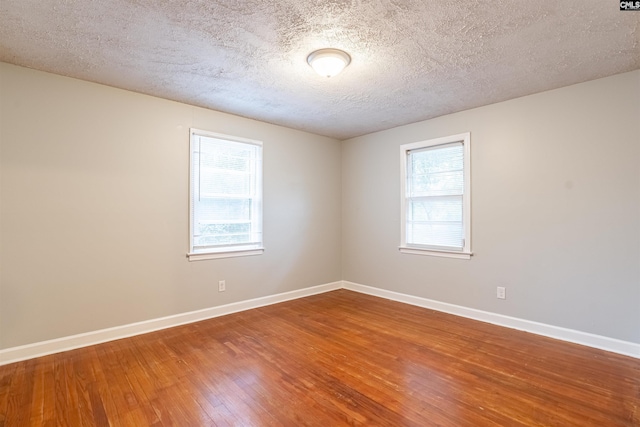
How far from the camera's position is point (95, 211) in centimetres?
294

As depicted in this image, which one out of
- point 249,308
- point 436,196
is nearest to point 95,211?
point 249,308

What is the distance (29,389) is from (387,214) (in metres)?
4.05

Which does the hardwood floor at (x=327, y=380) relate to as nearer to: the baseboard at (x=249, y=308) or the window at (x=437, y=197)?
the baseboard at (x=249, y=308)

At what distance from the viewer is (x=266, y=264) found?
4.26 m

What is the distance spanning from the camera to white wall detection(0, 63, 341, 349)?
259 centimetres

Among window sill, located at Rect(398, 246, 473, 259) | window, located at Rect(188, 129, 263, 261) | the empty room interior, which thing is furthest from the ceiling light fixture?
window sill, located at Rect(398, 246, 473, 259)

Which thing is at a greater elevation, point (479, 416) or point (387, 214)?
point (387, 214)

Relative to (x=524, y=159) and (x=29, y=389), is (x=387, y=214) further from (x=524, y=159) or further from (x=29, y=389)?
(x=29, y=389)

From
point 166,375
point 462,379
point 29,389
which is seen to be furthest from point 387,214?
point 29,389

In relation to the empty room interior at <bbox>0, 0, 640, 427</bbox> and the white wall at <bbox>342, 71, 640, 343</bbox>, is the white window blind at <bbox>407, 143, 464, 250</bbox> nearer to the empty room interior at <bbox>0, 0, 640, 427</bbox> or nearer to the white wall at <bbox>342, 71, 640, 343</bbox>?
the empty room interior at <bbox>0, 0, 640, 427</bbox>

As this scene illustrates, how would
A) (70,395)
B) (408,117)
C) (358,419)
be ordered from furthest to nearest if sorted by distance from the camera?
1. (408,117)
2. (70,395)
3. (358,419)

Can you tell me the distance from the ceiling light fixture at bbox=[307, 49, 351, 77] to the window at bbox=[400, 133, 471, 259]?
6.72 ft

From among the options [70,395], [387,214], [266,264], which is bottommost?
[70,395]

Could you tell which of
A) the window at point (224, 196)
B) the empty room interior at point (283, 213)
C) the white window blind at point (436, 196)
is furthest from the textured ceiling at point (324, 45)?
the white window blind at point (436, 196)
